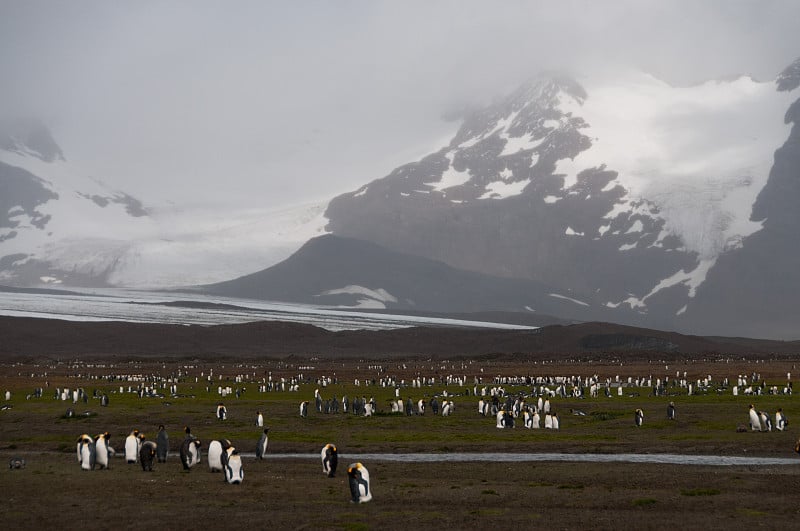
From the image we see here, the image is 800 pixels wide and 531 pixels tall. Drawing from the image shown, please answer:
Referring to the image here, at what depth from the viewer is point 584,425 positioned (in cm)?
3900

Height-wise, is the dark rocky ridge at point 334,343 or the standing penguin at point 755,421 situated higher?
the dark rocky ridge at point 334,343

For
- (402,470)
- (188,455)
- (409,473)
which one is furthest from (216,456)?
(409,473)

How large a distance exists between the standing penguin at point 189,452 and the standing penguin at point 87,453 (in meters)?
2.35

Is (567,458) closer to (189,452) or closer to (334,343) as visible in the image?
(189,452)

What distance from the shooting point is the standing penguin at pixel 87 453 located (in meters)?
25.3

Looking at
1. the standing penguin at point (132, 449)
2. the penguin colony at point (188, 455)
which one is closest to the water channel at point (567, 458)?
the penguin colony at point (188, 455)

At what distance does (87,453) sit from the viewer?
2528 cm

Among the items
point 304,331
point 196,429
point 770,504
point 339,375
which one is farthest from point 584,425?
point 304,331

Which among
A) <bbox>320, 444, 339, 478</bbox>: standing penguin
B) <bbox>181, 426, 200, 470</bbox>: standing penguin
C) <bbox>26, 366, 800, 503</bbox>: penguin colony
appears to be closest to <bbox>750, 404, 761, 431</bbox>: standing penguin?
<bbox>26, 366, 800, 503</bbox>: penguin colony

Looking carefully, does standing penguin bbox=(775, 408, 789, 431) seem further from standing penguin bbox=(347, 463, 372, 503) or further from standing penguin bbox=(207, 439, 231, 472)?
standing penguin bbox=(207, 439, 231, 472)

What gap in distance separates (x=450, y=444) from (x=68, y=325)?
108072 mm

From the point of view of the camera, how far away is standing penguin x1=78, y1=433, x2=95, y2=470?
83.0 ft

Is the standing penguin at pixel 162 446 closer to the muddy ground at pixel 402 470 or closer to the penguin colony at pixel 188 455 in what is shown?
the penguin colony at pixel 188 455

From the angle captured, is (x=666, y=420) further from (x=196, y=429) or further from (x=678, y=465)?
(x=196, y=429)
